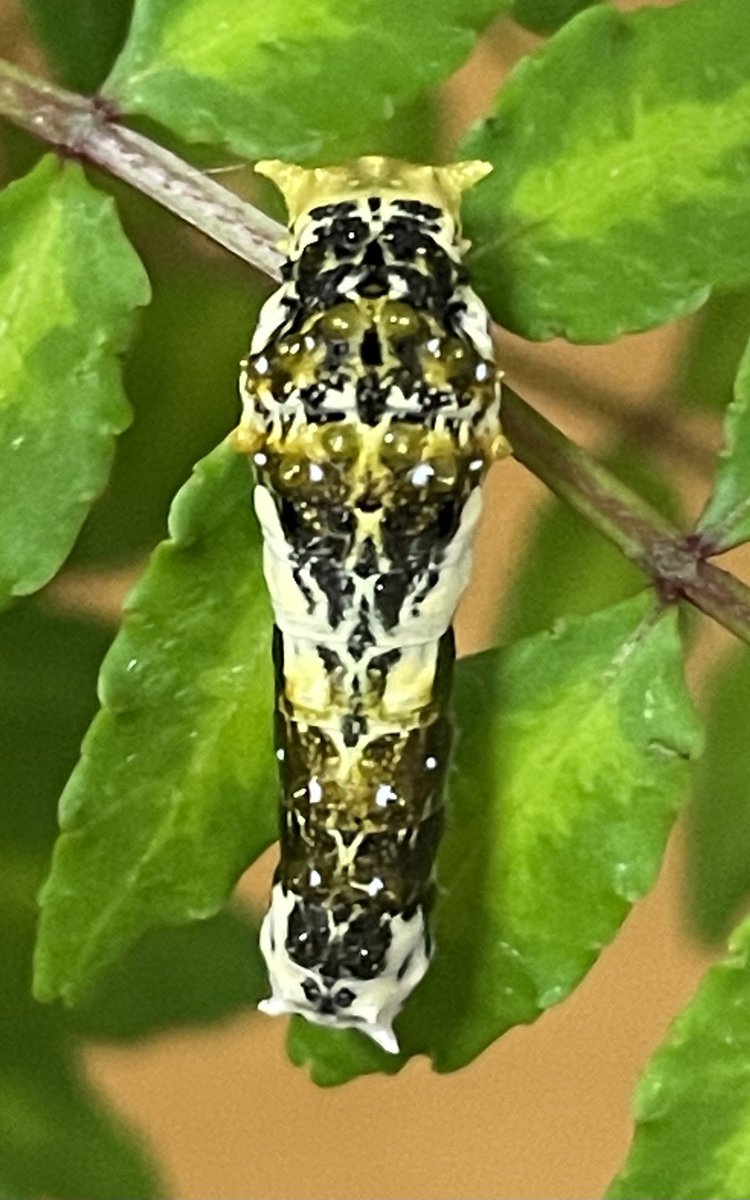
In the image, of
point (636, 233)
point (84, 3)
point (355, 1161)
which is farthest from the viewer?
point (355, 1161)

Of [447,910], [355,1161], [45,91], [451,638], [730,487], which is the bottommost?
[355,1161]

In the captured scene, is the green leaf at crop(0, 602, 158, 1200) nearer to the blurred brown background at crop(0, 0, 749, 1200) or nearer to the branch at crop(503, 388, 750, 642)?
the blurred brown background at crop(0, 0, 749, 1200)

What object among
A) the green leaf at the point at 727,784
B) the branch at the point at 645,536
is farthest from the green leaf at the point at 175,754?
the green leaf at the point at 727,784

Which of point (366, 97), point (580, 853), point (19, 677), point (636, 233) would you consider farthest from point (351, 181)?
point (19, 677)

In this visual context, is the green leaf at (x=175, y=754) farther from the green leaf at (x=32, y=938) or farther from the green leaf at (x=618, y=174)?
the green leaf at (x=32, y=938)

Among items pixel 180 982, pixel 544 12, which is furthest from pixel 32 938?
pixel 544 12

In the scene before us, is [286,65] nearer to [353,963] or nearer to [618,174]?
[618,174]

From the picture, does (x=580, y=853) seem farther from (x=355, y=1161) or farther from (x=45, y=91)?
(x=355, y=1161)

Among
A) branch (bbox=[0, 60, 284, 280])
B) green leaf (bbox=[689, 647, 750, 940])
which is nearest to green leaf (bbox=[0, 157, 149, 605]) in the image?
branch (bbox=[0, 60, 284, 280])
